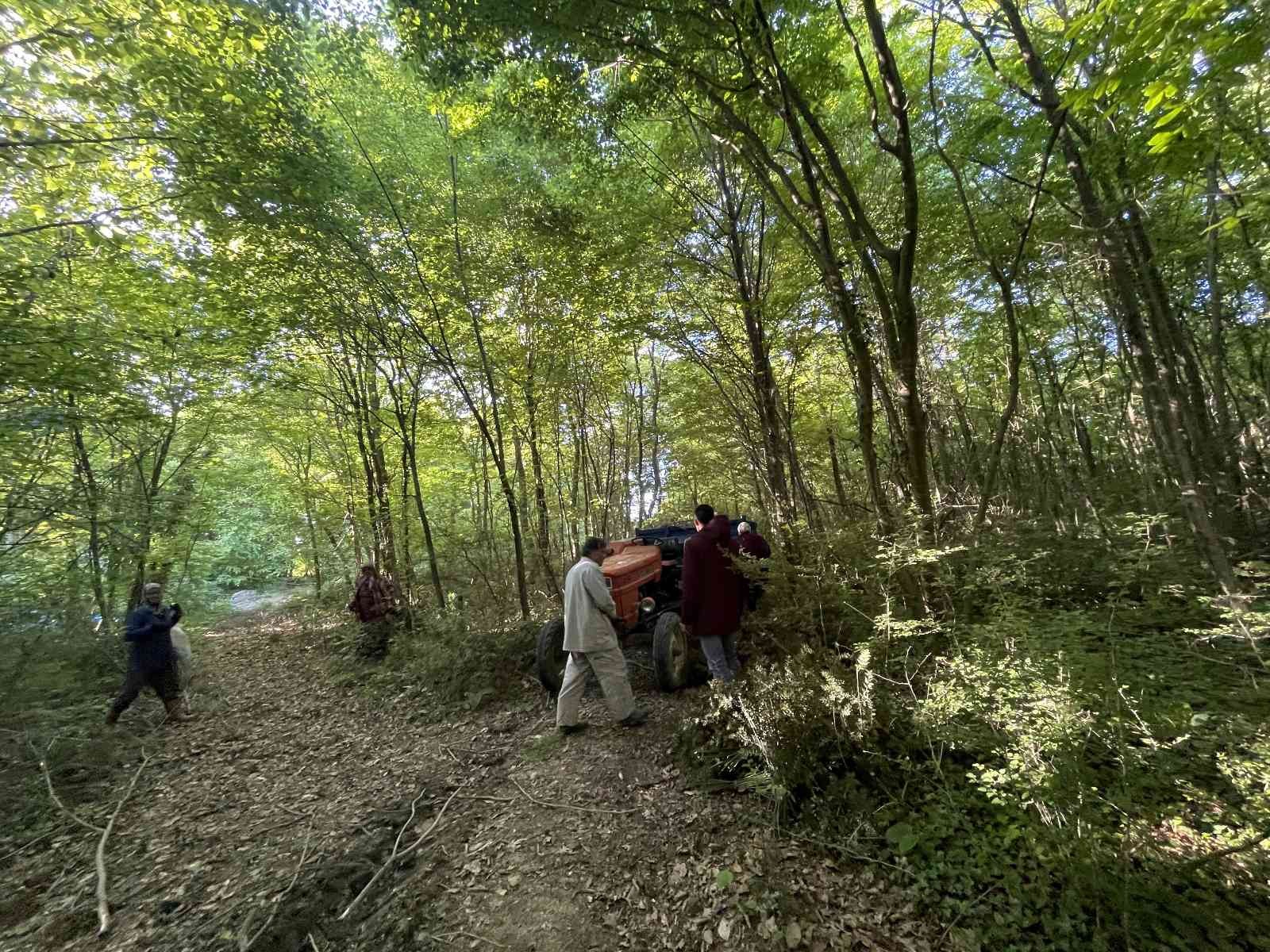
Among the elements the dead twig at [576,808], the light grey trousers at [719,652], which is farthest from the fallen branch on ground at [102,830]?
the light grey trousers at [719,652]

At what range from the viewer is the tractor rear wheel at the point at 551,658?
4.73 metres

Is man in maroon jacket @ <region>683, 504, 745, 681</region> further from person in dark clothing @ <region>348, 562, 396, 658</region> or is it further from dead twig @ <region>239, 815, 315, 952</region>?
person in dark clothing @ <region>348, 562, 396, 658</region>

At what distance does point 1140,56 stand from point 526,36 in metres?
3.77

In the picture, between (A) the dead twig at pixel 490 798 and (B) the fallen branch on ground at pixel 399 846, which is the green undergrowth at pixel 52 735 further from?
(A) the dead twig at pixel 490 798

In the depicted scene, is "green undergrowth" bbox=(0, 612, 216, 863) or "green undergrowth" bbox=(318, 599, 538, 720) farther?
"green undergrowth" bbox=(318, 599, 538, 720)

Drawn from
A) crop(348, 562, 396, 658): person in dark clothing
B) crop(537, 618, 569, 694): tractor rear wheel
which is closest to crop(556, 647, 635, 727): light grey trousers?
crop(537, 618, 569, 694): tractor rear wheel

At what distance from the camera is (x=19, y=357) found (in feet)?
11.8

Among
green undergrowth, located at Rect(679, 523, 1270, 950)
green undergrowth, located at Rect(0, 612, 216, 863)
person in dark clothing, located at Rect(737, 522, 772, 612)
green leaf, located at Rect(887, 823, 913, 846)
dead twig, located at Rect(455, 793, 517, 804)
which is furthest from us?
person in dark clothing, located at Rect(737, 522, 772, 612)

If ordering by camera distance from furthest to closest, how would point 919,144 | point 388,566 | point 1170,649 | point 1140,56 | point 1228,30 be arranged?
point 388,566, point 919,144, point 1170,649, point 1140,56, point 1228,30

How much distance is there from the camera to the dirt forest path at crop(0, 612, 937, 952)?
229cm

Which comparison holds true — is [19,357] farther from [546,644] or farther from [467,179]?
[467,179]

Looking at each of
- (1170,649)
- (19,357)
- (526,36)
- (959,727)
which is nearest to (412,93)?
(526,36)

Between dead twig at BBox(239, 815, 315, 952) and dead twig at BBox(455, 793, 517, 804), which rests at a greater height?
dead twig at BBox(239, 815, 315, 952)

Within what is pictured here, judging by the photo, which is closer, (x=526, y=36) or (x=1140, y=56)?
(x=1140, y=56)
